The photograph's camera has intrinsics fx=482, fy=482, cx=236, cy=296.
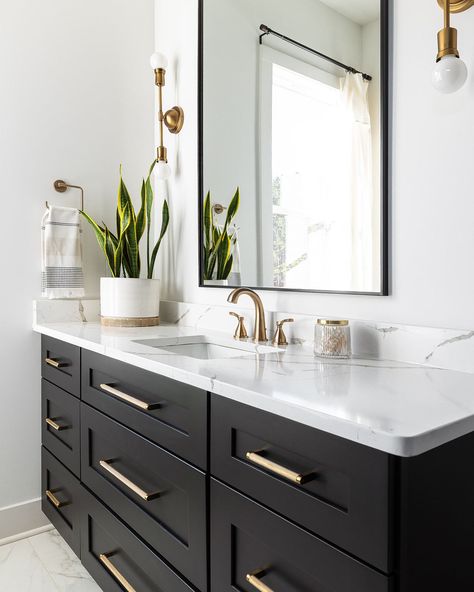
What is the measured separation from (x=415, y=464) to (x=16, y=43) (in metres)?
2.17

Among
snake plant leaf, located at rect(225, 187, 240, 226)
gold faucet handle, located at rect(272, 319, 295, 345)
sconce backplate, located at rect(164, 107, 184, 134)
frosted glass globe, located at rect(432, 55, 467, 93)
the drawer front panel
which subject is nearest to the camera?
frosted glass globe, located at rect(432, 55, 467, 93)

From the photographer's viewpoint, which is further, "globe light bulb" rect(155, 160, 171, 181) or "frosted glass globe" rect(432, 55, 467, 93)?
"globe light bulb" rect(155, 160, 171, 181)

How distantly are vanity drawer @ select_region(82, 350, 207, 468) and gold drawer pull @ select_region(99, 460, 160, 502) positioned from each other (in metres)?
0.14

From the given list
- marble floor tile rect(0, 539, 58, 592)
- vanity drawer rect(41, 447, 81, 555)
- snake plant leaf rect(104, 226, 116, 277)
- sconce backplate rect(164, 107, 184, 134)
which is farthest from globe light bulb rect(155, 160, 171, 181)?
marble floor tile rect(0, 539, 58, 592)

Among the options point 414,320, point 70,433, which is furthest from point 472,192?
point 70,433

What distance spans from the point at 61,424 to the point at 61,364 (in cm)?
24

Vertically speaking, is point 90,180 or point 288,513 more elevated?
point 90,180

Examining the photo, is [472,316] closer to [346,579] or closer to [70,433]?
[346,579]

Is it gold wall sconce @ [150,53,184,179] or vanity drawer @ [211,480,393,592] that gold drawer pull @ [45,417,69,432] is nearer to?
vanity drawer @ [211,480,393,592]

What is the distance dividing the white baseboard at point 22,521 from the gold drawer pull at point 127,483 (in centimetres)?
76

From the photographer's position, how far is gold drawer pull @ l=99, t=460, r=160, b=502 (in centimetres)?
124

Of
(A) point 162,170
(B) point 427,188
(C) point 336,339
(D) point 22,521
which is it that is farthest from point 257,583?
(A) point 162,170

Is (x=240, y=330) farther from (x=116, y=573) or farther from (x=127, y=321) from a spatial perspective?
(x=116, y=573)

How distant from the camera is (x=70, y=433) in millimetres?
1777
